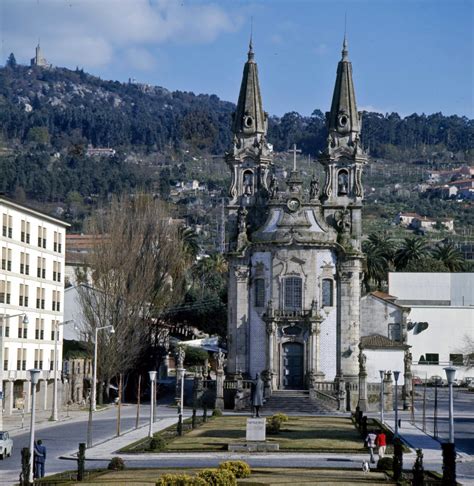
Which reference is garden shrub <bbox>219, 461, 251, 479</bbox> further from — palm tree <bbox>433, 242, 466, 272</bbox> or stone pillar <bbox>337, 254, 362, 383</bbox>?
palm tree <bbox>433, 242, 466, 272</bbox>

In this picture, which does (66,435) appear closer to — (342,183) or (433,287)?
(342,183)

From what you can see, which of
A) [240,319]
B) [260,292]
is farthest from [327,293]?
[240,319]

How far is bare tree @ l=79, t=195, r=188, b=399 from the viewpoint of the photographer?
101375 mm

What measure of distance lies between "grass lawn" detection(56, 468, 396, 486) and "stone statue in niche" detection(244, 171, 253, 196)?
5548 centimetres

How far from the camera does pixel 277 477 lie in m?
45.3

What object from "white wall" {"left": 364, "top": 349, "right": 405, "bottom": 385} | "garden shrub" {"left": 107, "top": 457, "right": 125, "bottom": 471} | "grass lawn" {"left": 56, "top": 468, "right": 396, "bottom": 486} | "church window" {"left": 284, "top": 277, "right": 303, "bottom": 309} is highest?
"church window" {"left": 284, "top": 277, "right": 303, "bottom": 309}

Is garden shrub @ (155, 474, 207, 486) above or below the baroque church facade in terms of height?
below

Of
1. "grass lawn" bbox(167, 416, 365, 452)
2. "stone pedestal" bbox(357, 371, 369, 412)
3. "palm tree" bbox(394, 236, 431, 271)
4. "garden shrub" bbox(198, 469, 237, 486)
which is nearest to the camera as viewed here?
"garden shrub" bbox(198, 469, 237, 486)

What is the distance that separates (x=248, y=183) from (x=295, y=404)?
2038 cm

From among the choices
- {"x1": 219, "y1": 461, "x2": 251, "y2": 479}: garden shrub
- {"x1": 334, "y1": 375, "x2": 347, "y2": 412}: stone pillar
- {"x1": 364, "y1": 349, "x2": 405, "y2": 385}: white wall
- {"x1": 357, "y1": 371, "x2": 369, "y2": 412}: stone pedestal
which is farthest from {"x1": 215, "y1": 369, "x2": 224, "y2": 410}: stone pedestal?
{"x1": 219, "y1": 461, "x2": 251, "y2": 479}: garden shrub

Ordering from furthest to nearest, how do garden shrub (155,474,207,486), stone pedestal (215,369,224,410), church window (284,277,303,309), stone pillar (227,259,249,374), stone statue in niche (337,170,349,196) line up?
stone statue in niche (337,170,349,196) → stone pillar (227,259,249,374) → church window (284,277,303,309) → stone pedestal (215,369,224,410) → garden shrub (155,474,207,486)

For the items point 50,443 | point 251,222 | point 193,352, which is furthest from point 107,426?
point 193,352

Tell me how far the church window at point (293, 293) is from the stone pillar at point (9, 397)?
22637mm

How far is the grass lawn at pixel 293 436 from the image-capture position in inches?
2362
